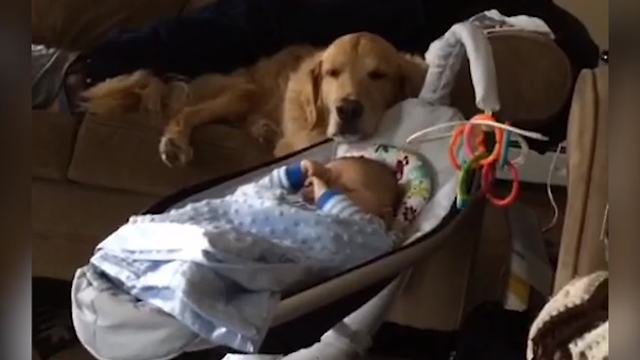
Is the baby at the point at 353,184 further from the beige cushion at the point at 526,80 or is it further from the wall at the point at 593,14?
the wall at the point at 593,14

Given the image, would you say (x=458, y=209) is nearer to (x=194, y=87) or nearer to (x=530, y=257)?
(x=530, y=257)

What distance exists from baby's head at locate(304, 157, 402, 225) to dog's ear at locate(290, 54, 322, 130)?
0.16 m

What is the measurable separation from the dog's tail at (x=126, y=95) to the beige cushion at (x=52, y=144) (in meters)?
0.05

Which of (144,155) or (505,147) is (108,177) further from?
(505,147)

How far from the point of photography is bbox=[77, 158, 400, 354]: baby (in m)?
1.01

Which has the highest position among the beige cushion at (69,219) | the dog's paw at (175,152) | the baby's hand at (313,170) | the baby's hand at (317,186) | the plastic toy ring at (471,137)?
the plastic toy ring at (471,137)

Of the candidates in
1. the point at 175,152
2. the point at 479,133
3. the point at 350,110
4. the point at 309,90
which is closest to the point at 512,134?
the point at 479,133

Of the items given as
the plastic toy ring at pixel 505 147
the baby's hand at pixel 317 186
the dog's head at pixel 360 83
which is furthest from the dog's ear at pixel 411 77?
the plastic toy ring at pixel 505 147

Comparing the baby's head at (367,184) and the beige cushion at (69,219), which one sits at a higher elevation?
the baby's head at (367,184)

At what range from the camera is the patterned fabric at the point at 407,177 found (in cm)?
125

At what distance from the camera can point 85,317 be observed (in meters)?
1.05

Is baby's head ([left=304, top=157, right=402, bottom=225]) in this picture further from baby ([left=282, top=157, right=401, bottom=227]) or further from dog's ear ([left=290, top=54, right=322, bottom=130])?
dog's ear ([left=290, top=54, right=322, bottom=130])

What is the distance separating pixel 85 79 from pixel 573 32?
2.66 feet

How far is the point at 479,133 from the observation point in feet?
3.59
